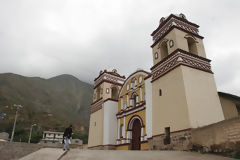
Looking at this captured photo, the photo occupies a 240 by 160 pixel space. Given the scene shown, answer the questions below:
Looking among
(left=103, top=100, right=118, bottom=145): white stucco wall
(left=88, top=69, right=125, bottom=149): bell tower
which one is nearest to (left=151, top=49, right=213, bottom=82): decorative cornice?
(left=103, top=100, right=118, bottom=145): white stucco wall

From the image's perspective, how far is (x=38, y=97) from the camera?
9931 cm

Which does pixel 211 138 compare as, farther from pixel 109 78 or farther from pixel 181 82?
pixel 109 78

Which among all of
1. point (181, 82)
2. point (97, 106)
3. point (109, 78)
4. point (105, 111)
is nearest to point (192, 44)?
point (181, 82)

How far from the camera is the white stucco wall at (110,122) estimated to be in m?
17.8

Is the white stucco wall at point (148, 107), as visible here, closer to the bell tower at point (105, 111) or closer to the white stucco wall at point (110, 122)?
the white stucco wall at point (110, 122)

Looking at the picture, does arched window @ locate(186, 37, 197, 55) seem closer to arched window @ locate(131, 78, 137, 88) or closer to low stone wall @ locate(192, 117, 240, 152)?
arched window @ locate(131, 78, 137, 88)

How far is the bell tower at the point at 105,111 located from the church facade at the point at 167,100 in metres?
0.09

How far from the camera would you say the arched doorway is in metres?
15.4

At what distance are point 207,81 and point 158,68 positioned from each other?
331 cm

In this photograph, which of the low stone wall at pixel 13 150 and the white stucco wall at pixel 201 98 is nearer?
the white stucco wall at pixel 201 98

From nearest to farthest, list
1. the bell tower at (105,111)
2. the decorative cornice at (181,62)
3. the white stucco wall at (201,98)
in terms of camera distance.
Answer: the white stucco wall at (201,98), the decorative cornice at (181,62), the bell tower at (105,111)

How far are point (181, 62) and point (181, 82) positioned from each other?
4.23ft

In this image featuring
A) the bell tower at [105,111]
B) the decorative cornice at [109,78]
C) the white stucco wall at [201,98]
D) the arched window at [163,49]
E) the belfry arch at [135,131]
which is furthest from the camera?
the decorative cornice at [109,78]

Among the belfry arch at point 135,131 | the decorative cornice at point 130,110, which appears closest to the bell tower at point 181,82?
the decorative cornice at point 130,110
